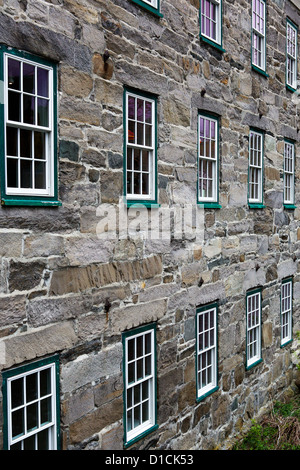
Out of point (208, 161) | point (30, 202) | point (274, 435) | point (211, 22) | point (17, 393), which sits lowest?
point (274, 435)

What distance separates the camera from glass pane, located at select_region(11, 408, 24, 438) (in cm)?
548

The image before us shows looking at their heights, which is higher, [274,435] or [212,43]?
[212,43]

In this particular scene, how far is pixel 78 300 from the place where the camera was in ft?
20.4

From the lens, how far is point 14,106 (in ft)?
17.9

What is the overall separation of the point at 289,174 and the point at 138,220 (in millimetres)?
6845

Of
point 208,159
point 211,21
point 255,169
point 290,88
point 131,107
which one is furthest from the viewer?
point 290,88

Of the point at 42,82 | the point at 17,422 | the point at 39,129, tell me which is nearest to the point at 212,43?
the point at 42,82

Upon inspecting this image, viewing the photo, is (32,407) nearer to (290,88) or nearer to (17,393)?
(17,393)

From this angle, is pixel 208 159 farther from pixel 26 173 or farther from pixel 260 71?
pixel 26 173

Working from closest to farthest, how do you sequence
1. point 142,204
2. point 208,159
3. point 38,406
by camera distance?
point 38,406 → point 142,204 → point 208,159

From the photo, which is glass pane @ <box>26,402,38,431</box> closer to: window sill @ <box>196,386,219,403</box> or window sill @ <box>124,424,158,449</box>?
window sill @ <box>124,424,158,449</box>

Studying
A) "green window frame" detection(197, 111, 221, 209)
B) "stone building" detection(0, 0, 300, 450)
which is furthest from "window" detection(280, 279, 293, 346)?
"green window frame" detection(197, 111, 221, 209)

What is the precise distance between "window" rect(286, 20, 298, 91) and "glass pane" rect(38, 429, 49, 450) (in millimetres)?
10419

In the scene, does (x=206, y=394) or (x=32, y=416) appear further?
(x=206, y=394)
